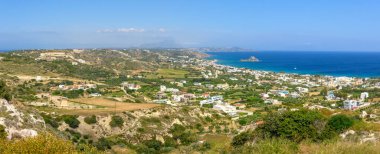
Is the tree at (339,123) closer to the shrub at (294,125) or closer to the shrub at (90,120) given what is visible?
the shrub at (294,125)

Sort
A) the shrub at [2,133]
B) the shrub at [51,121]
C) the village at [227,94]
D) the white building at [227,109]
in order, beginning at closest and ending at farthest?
the shrub at [2,133]
the shrub at [51,121]
the village at [227,94]
the white building at [227,109]

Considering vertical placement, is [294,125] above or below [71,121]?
above

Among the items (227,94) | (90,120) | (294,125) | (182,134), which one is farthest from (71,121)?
(227,94)

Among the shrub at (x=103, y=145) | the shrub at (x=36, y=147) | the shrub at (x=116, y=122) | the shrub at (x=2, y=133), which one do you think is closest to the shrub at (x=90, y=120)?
the shrub at (x=116, y=122)

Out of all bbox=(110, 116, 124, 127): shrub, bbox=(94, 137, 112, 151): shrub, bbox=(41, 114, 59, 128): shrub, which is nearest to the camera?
bbox=(94, 137, 112, 151): shrub

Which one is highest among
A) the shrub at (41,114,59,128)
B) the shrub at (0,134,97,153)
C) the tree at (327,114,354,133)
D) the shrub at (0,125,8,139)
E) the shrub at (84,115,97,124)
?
the shrub at (0,134,97,153)

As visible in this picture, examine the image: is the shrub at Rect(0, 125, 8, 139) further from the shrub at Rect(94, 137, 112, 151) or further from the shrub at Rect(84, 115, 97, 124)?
the shrub at Rect(84, 115, 97, 124)

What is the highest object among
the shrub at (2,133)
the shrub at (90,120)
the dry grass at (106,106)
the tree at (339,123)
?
the tree at (339,123)

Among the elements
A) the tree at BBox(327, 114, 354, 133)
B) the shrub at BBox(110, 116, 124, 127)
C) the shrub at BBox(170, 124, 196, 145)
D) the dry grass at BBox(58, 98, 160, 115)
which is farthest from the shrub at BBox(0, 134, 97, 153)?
the dry grass at BBox(58, 98, 160, 115)

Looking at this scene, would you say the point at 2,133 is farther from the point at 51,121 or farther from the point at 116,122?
the point at 116,122

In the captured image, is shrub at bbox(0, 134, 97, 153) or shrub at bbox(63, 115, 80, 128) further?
shrub at bbox(63, 115, 80, 128)

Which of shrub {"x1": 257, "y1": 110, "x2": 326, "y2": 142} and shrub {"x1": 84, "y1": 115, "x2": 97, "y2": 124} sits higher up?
shrub {"x1": 257, "y1": 110, "x2": 326, "y2": 142}

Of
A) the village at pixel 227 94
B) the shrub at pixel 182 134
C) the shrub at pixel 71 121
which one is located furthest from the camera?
the village at pixel 227 94
